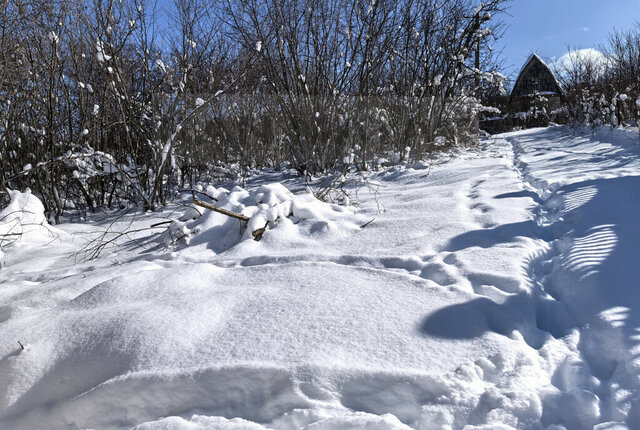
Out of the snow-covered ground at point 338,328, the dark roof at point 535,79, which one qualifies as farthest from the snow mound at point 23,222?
the dark roof at point 535,79

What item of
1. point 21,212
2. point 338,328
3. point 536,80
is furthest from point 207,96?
point 536,80

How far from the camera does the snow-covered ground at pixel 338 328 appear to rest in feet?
4.07

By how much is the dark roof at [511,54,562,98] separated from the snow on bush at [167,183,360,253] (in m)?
24.3

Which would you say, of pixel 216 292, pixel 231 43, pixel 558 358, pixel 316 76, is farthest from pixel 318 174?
pixel 558 358

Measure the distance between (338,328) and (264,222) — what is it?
55.2 inches

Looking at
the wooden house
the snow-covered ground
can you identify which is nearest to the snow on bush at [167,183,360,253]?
the snow-covered ground

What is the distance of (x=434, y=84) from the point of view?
283 inches

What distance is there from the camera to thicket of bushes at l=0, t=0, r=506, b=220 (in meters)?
4.17

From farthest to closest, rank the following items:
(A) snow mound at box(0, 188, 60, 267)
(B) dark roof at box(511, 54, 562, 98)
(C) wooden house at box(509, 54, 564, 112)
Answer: (B) dark roof at box(511, 54, 562, 98) < (C) wooden house at box(509, 54, 564, 112) < (A) snow mound at box(0, 188, 60, 267)

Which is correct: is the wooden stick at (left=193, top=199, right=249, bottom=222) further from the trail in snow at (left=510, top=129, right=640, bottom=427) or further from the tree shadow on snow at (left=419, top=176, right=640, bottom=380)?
the trail in snow at (left=510, top=129, right=640, bottom=427)

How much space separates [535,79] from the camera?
25.2m

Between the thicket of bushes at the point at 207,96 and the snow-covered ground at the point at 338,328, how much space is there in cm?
182

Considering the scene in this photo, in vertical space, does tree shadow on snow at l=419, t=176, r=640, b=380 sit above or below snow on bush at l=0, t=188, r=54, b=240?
below

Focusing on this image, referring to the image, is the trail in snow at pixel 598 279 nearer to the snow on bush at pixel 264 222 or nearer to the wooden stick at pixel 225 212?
the snow on bush at pixel 264 222
